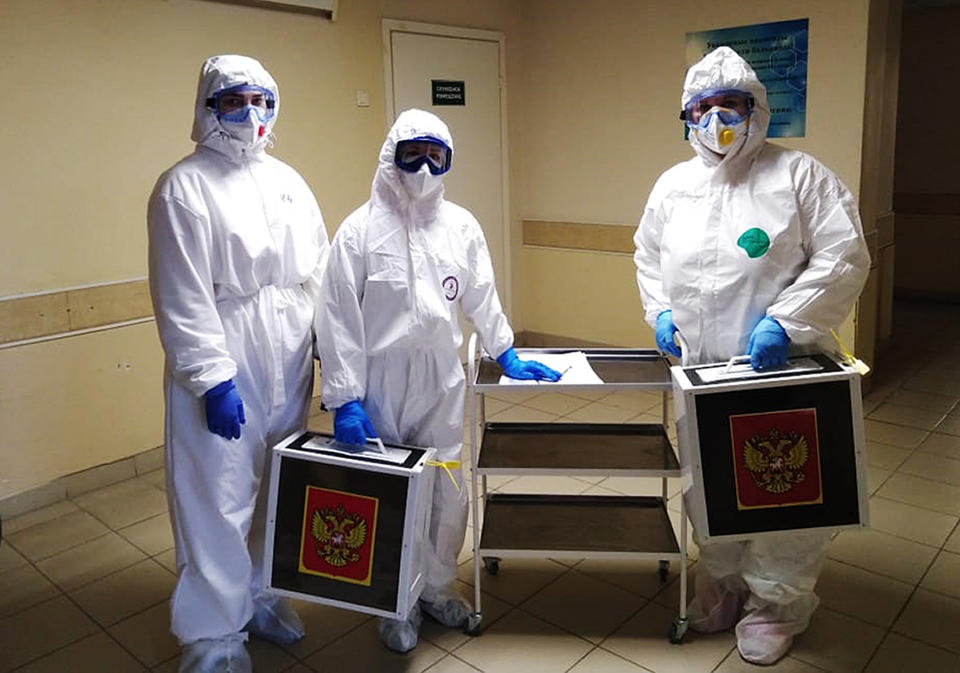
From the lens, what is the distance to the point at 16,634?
2.44m

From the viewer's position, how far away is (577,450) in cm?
246

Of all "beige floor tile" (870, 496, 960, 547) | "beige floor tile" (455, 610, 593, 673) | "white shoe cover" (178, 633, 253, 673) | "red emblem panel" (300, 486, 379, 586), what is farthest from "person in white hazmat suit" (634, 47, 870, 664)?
"white shoe cover" (178, 633, 253, 673)

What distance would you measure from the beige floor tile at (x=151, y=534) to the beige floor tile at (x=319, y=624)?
2.33 ft

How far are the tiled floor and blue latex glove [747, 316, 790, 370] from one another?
2.81 feet

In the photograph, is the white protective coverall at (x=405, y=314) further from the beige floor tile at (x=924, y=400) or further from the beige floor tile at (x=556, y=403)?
the beige floor tile at (x=924, y=400)

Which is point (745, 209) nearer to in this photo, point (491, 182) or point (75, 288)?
point (75, 288)

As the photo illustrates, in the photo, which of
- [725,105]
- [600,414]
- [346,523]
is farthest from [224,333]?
[600,414]

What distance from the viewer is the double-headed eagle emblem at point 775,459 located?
2010 mm

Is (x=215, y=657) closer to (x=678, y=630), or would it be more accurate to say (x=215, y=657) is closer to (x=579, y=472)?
(x=579, y=472)

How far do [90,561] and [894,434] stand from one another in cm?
352

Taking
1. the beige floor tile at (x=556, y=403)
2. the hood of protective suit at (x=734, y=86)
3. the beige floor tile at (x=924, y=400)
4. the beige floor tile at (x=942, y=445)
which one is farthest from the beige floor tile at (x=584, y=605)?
the beige floor tile at (x=924, y=400)

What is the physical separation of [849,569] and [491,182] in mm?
3124

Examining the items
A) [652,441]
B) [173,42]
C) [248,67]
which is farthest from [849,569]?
[173,42]

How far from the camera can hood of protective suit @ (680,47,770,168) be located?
212 cm
